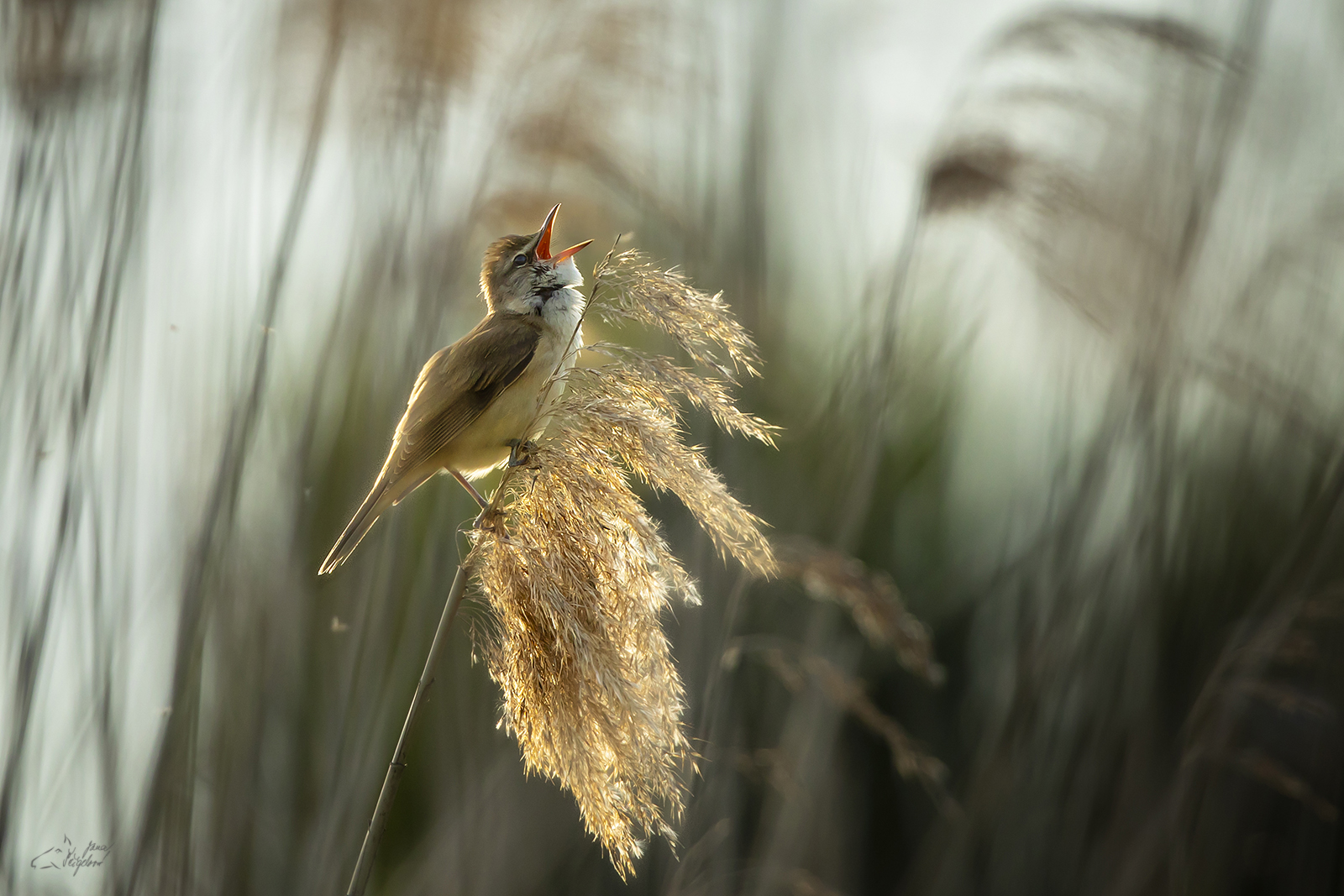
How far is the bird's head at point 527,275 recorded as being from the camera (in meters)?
3.21

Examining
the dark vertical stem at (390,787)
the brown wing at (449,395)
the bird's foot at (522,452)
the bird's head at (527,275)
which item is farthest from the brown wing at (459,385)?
the dark vertical stem at (390,787)

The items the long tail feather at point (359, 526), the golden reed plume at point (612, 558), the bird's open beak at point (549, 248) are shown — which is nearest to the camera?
the golden reed plume at point (612, 558)

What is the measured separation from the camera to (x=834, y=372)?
354 cm

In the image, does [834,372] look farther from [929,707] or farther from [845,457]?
[929,707]

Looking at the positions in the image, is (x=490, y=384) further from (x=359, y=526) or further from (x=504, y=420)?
(x=359, y=526)

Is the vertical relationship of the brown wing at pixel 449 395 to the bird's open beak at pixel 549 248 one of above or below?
below

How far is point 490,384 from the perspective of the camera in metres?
2.85

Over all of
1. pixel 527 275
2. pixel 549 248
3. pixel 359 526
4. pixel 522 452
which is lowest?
pixel 359 526

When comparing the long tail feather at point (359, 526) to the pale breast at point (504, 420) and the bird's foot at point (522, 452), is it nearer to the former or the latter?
the pale breast at point (504, 420)

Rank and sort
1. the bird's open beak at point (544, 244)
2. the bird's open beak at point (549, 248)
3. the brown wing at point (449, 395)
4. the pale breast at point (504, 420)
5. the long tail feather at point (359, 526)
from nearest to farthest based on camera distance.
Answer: the long tail feather at point (359, 526)
the brown wing at point (449, 395)
the bird's open beak at point (549, 248)
the pale breast at point (504, 420)
the bird's open beak at point (544, 244)

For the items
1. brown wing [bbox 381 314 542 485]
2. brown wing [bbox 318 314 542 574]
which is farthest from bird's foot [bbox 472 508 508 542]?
brown wing [bbox 381 314 542 485]

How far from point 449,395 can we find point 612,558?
114cm

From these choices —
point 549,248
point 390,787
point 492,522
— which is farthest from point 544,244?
point 390,787

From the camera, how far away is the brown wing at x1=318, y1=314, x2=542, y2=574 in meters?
2.49
